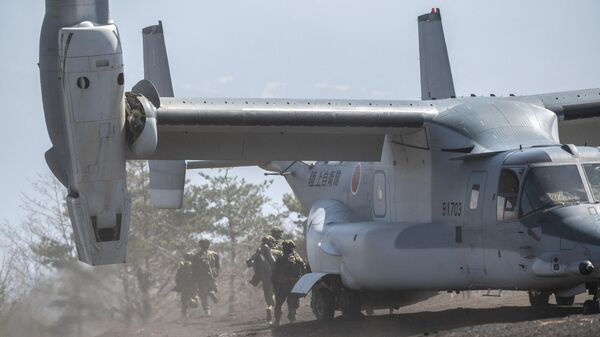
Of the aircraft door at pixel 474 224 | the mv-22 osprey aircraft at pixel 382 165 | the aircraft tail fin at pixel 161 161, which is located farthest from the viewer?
the aircraft tail fin at pixel 161 161

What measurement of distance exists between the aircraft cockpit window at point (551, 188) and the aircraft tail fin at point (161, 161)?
335 inches

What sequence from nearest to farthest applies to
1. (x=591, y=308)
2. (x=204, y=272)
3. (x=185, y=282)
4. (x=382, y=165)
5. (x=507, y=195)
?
(x=591, y=308) → (x=507, y=195) → (x=382, y=165) → (x=185, y=282) → (x=204, y=272)

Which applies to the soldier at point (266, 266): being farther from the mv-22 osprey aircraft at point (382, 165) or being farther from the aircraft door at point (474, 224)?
the aircraft door at point (474, 224)

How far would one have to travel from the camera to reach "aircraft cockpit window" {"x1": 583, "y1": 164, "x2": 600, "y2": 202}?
1620 centimetres

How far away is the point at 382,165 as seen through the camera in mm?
20453

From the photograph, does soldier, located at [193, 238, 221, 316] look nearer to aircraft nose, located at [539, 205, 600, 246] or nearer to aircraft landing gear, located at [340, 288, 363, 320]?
aircraft landing gear, located at [340, 288, 363, 320]

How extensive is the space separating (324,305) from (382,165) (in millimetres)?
2616

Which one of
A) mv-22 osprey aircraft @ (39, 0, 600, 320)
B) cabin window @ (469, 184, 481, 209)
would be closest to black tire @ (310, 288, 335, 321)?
mv-22 osprey aircraft @ (39, 0, 600, 320)

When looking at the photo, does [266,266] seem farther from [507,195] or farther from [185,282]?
[507,195]

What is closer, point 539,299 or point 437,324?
point 437,324

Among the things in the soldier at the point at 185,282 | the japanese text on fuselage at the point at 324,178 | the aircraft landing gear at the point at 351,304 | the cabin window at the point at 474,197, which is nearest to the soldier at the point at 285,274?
the japanese text on fuselage at the point at 324,178

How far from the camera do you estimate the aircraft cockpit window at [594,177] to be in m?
16.2

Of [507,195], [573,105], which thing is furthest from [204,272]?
[507,195]

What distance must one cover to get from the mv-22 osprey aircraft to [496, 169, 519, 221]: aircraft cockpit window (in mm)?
20
